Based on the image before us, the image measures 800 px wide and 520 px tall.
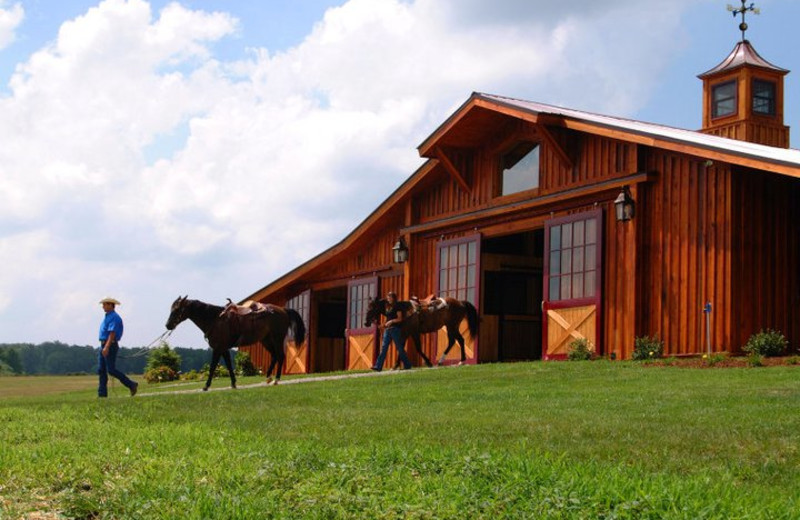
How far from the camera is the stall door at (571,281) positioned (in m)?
17.9

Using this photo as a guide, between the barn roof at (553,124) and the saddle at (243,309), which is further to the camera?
the saddle at (243,309)

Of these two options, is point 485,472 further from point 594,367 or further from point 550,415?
point 594,367

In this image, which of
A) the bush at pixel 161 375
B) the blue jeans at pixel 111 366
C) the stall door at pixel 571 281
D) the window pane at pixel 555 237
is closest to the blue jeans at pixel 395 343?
the stall door at pixel 571 281

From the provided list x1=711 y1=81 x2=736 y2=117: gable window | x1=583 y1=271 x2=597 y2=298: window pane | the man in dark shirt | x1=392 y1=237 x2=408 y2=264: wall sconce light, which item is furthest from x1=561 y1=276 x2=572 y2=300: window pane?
x1=711 y1=81 x2=736 y2=117: gable window

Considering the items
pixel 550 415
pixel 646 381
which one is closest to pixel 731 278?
pixel 646 381

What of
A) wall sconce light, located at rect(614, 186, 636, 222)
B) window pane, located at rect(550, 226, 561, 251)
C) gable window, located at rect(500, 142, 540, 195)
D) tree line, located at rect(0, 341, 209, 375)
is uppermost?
gable window, located at rect(500, 142, 540, 195)

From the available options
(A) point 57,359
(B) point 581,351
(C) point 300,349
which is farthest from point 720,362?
(A) point 57,359

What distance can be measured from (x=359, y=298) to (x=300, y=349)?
3699mm

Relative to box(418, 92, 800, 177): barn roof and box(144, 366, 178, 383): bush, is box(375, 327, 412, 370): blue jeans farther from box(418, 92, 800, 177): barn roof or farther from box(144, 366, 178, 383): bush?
box(144, 366, 178, 383): bush

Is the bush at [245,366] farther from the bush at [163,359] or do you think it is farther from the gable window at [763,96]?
the gable window at [763,96]

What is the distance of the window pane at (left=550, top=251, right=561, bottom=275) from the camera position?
18.8 metres

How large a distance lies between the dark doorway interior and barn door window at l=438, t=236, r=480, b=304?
7.59 m

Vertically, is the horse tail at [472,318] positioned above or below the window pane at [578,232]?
below

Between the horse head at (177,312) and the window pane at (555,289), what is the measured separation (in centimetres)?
667
